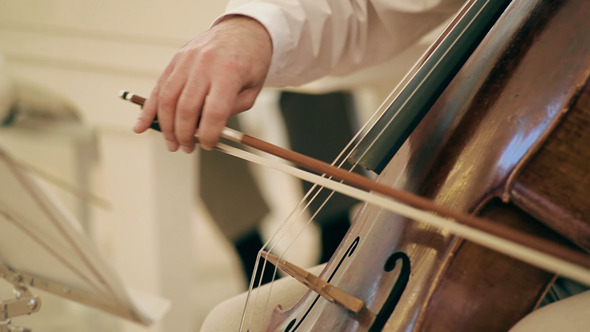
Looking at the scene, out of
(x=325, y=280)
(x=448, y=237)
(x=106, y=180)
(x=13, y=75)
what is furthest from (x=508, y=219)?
(x=13, y=75)

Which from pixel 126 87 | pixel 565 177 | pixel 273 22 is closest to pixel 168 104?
pixel 273 22

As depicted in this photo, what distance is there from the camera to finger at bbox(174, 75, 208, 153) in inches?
18.2

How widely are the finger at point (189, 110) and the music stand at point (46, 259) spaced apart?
0.61ft

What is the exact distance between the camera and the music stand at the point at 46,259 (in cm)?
59

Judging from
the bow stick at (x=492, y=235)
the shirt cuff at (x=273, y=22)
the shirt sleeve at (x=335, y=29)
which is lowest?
the shirt sleeve at (x=335, y=29)

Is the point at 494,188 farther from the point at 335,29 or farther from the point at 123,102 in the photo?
the point at 123,102

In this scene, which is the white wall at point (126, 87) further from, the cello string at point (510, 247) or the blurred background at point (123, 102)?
the cello string at point (510, 247)

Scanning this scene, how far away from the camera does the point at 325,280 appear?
499mm

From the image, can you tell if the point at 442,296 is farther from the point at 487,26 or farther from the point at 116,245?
the point at 116,245

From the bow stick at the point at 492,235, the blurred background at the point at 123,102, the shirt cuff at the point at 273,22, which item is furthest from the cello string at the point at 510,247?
the blurred background at the point at 123,102

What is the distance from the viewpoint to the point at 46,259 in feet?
2.23

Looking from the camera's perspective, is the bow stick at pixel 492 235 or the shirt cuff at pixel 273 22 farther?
the shirt cuff at pixel 273 22

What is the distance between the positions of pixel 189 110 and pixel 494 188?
0.71ft

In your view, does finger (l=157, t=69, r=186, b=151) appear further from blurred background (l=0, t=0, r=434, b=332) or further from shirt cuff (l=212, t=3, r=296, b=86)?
blurred background (l=0, t=0, r=434, b=332)
